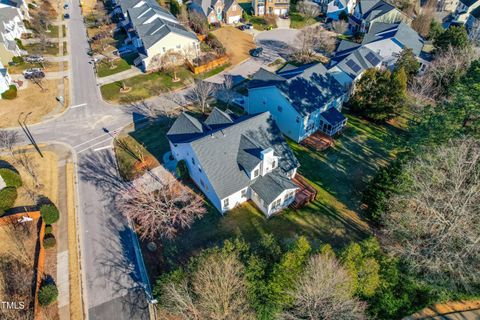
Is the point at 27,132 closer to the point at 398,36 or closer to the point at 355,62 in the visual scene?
the point at 355,62

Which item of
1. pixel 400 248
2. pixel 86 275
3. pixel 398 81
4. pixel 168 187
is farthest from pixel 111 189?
pixel 398 81

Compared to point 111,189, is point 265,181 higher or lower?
higher

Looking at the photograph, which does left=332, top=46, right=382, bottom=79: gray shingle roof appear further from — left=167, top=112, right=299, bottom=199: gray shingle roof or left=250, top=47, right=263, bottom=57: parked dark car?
left=167, top=112, right=299, bottom=199: gray shingle roof

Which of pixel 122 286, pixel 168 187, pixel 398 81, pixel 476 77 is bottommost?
pixel 122 286

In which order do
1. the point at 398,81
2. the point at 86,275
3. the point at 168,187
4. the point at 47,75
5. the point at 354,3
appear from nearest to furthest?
the point at 86,275
the point at 168,187
the point at 398,81
the point at 47,75
the point at 354,3

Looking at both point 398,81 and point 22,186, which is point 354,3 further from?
point 22,186

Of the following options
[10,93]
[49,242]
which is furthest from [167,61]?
[49,242]

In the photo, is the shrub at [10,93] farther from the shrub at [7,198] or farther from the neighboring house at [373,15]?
the neighboring house at [373,15]
